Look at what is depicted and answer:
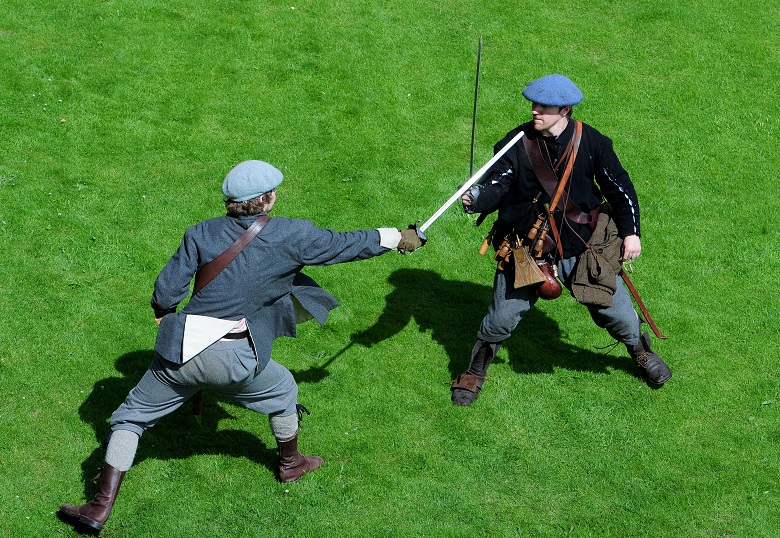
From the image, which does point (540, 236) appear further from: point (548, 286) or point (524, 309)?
point (524, 309)

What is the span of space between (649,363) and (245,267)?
130 inches

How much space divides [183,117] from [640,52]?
5.08 metres

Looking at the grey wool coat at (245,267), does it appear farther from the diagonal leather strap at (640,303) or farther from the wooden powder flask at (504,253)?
the diagonal leather strap at (640,303)

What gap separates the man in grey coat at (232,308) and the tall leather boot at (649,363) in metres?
2.21

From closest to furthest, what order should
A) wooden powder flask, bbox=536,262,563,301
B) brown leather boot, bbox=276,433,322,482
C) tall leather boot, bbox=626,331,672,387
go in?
1. brown leather boot, bbox=276,433,322,482
2. wooden powder flask, bbox=536,262,563,301
3. tall leather boot, bbox=626,331,672,387

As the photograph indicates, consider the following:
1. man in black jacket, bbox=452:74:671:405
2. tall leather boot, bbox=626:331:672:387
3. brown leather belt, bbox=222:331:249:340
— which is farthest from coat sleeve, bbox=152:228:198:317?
tall leather boot, bbox=626:331:672:387

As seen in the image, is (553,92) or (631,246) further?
(631,246)

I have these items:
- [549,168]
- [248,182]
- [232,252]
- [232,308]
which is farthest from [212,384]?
[549,168]

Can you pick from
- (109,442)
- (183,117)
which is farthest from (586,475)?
(183,117)

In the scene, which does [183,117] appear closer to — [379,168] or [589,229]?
[379,168]

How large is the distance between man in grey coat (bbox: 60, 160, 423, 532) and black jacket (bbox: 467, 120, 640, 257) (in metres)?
1.06

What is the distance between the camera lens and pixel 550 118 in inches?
265

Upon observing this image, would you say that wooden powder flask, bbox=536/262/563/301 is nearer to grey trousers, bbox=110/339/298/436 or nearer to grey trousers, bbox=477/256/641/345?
grey trousers, bbox=477/256/641/345

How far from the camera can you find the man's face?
671cm
